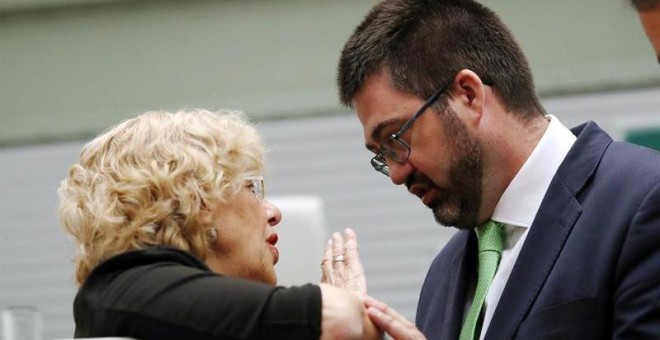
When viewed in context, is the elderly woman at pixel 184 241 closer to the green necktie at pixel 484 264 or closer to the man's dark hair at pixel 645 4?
the green necktie at pixel 484 264

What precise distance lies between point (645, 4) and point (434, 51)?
1.04m

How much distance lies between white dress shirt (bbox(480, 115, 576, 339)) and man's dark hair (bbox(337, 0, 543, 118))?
0.33ft

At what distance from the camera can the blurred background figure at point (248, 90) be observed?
7.58m

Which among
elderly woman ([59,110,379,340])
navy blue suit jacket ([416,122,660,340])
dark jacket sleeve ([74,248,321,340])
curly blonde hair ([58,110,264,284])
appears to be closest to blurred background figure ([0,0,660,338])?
navy blue suit jacket ([416,122,660,340])

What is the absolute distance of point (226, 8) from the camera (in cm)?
766

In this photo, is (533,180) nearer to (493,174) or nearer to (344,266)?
(493,174)

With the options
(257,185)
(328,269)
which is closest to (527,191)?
(328,269)

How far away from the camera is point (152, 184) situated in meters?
2.76

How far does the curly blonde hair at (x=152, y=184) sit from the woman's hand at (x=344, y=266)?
0.31 meters

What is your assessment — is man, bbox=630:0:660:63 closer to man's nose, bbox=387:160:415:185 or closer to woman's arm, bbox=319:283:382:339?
woman's arm, bbox=319:283:382:339

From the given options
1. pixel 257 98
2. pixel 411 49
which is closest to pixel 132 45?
pixel 257 98

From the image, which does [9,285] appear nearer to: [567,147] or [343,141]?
[343,141]

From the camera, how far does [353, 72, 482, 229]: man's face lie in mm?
3104

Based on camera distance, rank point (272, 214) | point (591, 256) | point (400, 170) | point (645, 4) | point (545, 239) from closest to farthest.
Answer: point (645, 4)
point (591, 256)
point (545, 239)
point (272, 214)
point (400, 170)
